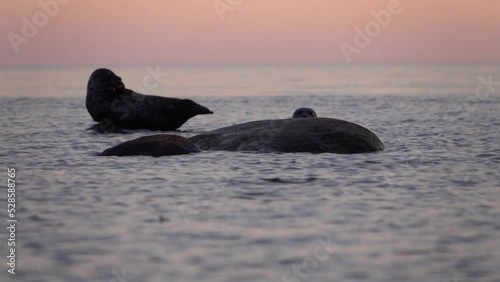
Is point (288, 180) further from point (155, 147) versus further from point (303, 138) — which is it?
point (155, 147)

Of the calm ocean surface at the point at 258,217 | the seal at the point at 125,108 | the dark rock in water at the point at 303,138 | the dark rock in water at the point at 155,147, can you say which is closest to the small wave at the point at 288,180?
the calm ocean surface at the point at 258,217

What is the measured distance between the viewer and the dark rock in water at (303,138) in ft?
53.8

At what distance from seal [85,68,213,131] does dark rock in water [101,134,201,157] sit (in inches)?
327

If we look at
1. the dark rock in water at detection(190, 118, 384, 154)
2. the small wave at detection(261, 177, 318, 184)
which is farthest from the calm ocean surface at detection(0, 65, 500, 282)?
the dark rock in water at detection(190, 118, 384, 154)

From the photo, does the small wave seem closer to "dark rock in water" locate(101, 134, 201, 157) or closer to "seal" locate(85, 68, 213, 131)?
"dark rock in water" locate(101, 134, 201, 157)

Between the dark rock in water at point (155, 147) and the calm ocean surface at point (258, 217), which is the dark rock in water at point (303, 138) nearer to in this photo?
the calm ocean surface at point (258, 217)

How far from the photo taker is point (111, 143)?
20875 mm

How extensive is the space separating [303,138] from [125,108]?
1019 cm

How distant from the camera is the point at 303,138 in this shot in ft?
54.2

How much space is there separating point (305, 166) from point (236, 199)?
3.34 meters

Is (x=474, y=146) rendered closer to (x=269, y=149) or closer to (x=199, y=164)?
(x=269, y=149)

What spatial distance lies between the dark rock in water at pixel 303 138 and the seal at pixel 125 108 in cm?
810

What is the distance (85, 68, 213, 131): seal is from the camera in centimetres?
2536

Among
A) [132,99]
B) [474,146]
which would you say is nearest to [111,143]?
[132,99]
